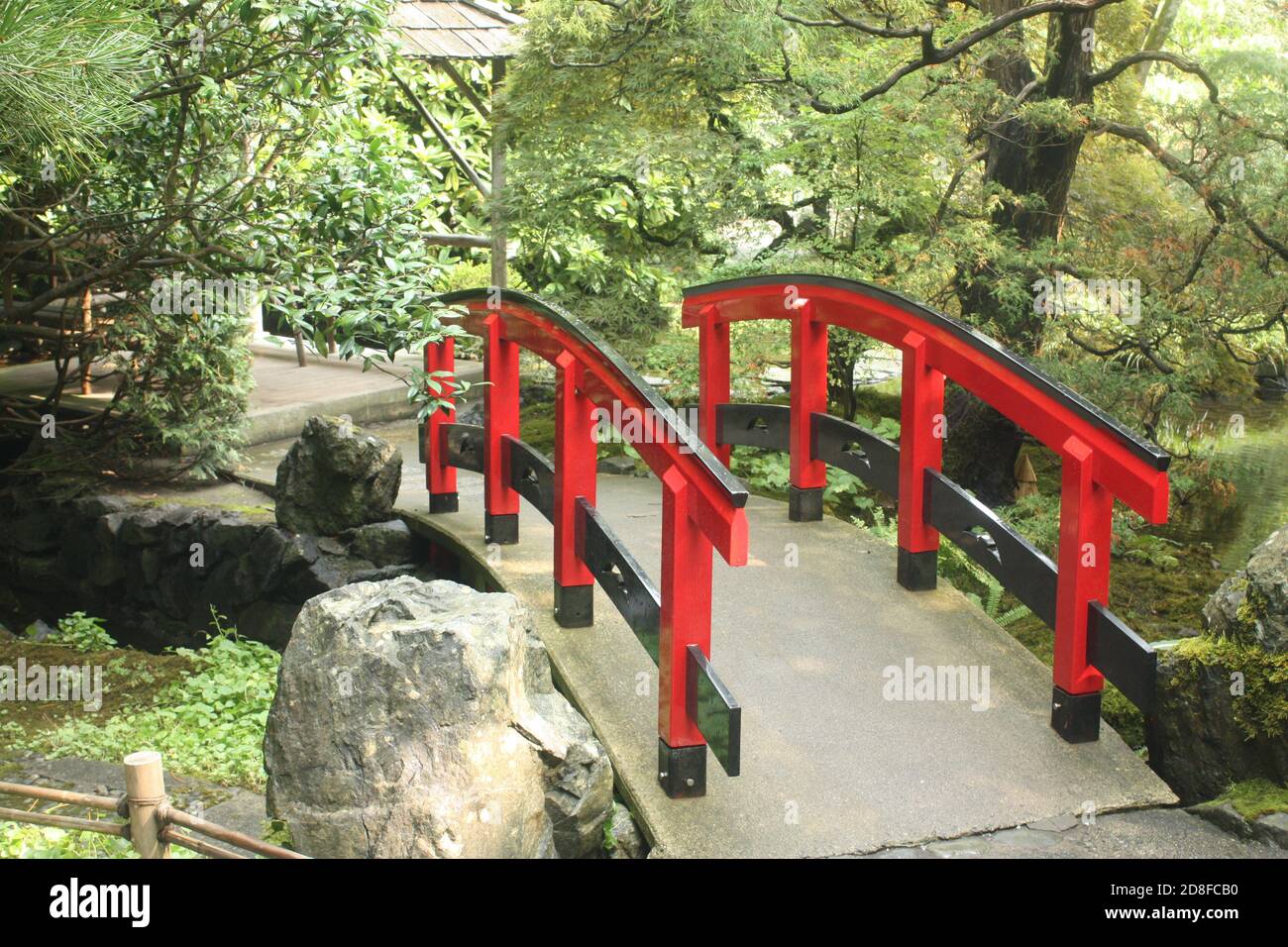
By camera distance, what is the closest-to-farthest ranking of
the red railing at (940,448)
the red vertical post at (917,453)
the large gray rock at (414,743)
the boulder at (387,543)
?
the large gray rock at (414,743), the red railing at (940,448), the red vertical post at (917,453), the boulder at (387,543)

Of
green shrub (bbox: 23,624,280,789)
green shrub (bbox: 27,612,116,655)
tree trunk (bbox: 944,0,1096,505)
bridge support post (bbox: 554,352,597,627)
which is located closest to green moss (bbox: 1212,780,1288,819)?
bridge support post (bbox: 554,352,597,627)

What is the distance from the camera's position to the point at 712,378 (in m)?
7.52

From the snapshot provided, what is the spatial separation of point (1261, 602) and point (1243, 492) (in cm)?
613

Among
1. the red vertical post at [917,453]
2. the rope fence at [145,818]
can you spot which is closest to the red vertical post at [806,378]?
the red vertical post at [917,453]

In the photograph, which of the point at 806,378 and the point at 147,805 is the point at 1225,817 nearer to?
the point at 806,378

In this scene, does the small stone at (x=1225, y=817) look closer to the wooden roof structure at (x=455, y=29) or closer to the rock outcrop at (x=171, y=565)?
the rock outcrop at (x=171, y=565)

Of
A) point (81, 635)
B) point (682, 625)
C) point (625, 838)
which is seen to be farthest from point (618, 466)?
point (625, 838)

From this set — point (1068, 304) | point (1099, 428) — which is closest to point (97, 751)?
point (1099, 428)

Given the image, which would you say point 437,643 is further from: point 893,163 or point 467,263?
point 467,263

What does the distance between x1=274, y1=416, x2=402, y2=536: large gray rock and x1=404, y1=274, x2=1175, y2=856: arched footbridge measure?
109cm

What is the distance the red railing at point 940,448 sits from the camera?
473 cm

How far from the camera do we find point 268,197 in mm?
7219

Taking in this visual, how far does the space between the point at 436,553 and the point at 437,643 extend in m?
3.98

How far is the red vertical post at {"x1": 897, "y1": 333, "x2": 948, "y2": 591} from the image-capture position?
5.85 metres
